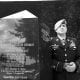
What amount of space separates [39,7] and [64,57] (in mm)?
720

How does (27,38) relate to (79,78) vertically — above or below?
above

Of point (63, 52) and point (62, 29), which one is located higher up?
point (62, 29)

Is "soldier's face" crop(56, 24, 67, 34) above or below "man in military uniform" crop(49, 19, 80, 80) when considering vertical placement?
above

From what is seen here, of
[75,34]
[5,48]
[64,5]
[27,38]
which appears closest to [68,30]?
[75,34]

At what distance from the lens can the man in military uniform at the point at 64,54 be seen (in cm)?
319

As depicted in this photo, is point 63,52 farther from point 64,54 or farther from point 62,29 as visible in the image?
point 62,29

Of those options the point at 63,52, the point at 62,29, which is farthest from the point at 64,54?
the point at 62,29

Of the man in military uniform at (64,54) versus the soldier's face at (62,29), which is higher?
the soldier's face at (62,29)

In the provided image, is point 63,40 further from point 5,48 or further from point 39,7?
point 5,48

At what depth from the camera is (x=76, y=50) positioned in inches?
127

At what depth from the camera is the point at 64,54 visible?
319cm

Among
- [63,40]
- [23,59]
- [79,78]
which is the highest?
[63,40]

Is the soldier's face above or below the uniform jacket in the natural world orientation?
above

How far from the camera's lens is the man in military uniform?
3.19 meters
